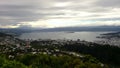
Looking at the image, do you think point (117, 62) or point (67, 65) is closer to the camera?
point (67, 65)

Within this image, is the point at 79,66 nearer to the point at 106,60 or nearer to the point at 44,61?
the point at 44,61

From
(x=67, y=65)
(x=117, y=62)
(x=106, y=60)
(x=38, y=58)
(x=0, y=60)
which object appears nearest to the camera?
(x=0, y=60)

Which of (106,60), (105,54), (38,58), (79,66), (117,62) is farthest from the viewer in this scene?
(105,54)

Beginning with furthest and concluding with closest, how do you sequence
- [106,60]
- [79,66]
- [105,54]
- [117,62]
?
[105,54]
[106,60]
[117,62]
[79,66]

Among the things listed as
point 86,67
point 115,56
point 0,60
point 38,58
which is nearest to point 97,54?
point 115,56

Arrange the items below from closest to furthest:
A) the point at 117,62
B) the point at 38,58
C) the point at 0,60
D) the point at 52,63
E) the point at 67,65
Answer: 1. the point at 0,60
2. the point at 67,65
3. the point at 52,63
4. the point at 38,58
5. the point at 117,62

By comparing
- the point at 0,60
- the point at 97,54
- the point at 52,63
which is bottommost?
the point at 97,54

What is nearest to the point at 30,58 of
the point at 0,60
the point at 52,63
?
the point at 52,63

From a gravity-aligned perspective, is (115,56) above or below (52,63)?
below

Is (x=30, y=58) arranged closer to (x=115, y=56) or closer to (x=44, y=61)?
(x=44, y=61)
